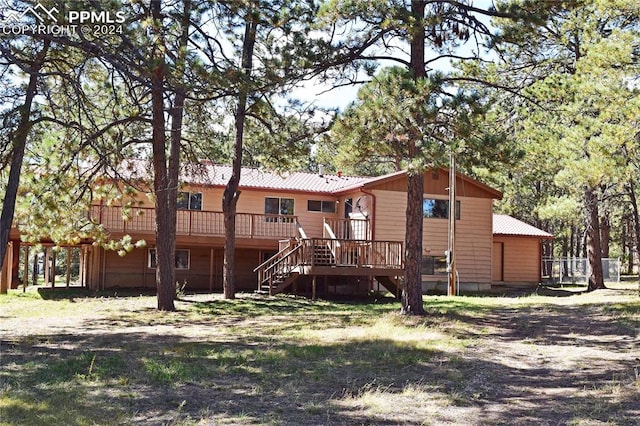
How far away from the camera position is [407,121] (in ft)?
36.8

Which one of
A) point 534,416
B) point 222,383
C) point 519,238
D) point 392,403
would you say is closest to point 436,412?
point 392,403

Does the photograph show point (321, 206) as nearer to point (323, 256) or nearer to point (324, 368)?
point (323, 256)

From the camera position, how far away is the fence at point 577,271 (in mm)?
29969

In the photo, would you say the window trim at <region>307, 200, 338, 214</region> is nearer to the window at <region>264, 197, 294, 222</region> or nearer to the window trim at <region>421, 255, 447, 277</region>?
the window at <region>264, 197, 294, 222</region>

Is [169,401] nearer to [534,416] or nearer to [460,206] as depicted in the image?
[534,416]

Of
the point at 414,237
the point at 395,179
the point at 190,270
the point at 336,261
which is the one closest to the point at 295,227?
the point at 395,179

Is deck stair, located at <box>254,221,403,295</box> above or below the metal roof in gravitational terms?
below

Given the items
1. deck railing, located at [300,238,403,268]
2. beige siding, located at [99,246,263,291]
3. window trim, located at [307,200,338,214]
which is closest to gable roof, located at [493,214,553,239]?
window trim, located at [307,200,338,214]

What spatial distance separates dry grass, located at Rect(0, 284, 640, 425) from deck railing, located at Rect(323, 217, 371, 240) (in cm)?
810

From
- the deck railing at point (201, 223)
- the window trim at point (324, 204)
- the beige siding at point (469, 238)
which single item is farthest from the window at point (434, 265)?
the deck railing at point (201, 223)

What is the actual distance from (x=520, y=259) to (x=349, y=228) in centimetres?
1056

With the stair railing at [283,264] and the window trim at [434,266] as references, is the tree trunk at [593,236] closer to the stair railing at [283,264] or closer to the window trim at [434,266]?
the window trim at [434,266]

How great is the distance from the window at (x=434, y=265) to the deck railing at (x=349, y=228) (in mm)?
2901

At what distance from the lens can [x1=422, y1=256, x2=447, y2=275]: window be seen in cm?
2347
